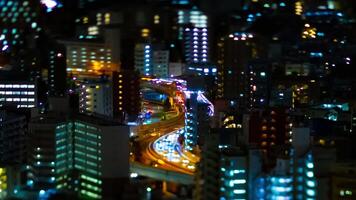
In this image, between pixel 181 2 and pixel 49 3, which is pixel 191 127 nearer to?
pixel 49 3

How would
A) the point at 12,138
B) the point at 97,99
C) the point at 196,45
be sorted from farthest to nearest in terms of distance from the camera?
the point at 196,45, the point at 97,99, the point at 12,138

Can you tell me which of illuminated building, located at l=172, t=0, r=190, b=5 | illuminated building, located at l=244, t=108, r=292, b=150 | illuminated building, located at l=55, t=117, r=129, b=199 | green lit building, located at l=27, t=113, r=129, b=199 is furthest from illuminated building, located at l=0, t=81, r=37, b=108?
illuminated building, located at l=172, t=0, r=190, b=5

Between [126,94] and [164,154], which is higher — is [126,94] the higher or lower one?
the higher one

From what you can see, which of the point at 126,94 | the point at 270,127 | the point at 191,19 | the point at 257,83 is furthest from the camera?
the point at 191,19

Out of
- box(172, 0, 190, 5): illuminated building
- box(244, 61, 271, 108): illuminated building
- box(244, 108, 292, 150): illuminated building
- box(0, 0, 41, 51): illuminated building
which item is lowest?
box(244, 108, 292, 150): illuminated building

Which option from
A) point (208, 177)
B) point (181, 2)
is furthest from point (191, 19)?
point (208, 177)

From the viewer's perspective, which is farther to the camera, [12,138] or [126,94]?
[126,94]

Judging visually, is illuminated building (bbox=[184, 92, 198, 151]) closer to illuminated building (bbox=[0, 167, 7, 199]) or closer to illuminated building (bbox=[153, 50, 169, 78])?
illuminated building (bbox=[0, 167, 7, 199])
